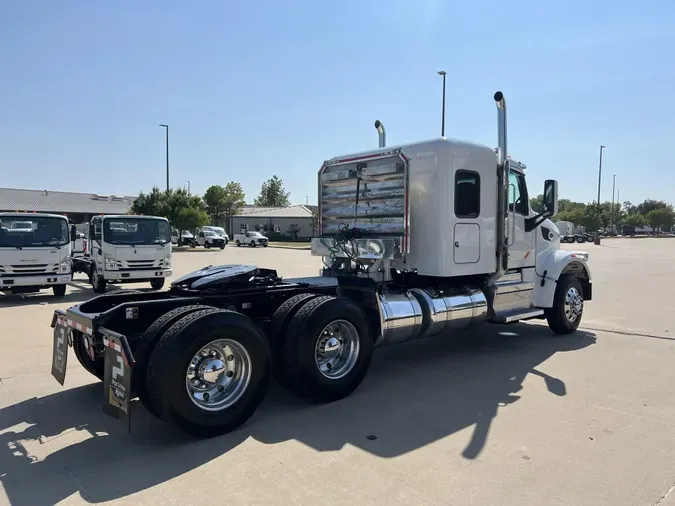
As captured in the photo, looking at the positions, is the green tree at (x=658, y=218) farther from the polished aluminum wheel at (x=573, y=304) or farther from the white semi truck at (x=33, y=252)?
the white semi truck at (x=33, y=252)

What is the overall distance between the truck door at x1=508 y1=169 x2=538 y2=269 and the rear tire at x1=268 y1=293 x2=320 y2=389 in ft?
13.0

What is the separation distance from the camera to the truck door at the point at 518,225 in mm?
7902

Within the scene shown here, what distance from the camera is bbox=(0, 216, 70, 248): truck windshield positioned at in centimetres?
1274

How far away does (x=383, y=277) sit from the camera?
7078mm

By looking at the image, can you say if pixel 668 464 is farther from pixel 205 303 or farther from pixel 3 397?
pixel 3 397

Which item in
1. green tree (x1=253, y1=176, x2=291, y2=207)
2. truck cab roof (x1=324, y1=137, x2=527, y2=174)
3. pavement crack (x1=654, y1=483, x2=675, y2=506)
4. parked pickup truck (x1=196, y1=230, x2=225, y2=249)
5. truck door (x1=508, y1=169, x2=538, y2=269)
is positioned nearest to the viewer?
pavement crack (x1=654, y1=483, x2=675, y2=506)

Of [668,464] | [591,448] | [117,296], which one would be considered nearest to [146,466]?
[117,296]

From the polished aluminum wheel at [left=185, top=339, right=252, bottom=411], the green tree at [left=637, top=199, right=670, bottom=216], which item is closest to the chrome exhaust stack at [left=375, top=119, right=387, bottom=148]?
the polished aluminum wheel at [left=185, top=339, right=252, bottom=411]

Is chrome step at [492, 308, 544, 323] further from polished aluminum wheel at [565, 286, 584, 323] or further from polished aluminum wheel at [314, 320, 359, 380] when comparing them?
polished aluminum wheel at [314, 320, 359, 380]

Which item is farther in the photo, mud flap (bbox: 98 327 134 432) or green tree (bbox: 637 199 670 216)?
green tree (bbox: 637 199 670 216)

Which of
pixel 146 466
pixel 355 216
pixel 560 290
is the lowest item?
pixel 146 466

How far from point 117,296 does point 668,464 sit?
5.17 m

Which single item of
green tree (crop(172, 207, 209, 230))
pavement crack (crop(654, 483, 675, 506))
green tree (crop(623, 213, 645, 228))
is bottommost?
pavement crack (crop(654, 483, 675, 506))

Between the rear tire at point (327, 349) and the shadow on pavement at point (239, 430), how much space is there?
20 cm
